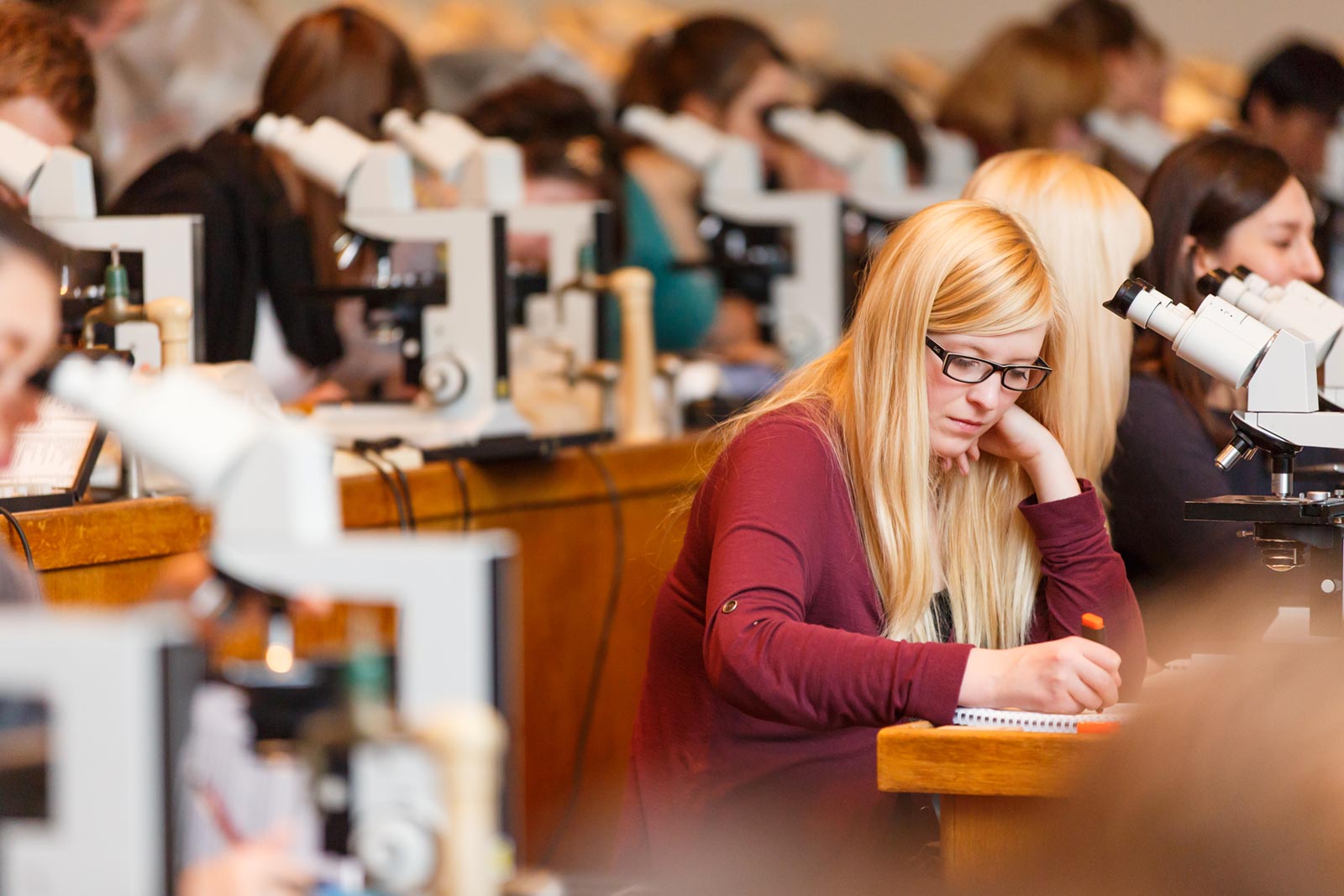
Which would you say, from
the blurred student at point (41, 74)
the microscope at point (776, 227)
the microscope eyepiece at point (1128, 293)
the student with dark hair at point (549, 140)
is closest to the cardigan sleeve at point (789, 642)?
the microscope eyepiece at point (1128, 293)

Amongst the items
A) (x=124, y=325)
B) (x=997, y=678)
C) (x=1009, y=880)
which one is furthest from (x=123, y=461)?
(x=1009, y=880)

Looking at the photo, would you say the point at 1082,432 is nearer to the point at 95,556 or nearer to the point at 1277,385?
the point at 1277,385

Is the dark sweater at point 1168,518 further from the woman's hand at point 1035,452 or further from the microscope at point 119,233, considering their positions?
the microscope at point 119,233

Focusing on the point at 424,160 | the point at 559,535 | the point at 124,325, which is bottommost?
the point at 559,535

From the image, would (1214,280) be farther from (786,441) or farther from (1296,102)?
(1296,102)

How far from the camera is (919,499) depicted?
5.78 feet

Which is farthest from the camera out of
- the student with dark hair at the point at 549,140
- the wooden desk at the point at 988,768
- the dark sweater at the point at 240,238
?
the student with dark hair at the point at 549,140

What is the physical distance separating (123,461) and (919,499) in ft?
4.03

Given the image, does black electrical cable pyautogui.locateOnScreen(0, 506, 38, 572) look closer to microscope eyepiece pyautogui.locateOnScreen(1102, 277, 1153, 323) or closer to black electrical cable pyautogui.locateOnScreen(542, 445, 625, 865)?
black electrical cable pyautogui.locateOnScreen(542, 445, 625, 865)

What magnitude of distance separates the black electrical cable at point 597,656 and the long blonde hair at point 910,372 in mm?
1410

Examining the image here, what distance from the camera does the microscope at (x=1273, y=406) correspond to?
182 centimetres

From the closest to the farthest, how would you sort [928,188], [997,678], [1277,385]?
1. [997,678]
2. [1277,385]
3. [928,188]

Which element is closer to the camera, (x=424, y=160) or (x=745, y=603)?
(x=745, y=603)

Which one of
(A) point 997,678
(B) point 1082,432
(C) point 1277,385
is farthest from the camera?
(B) point 1082,432
